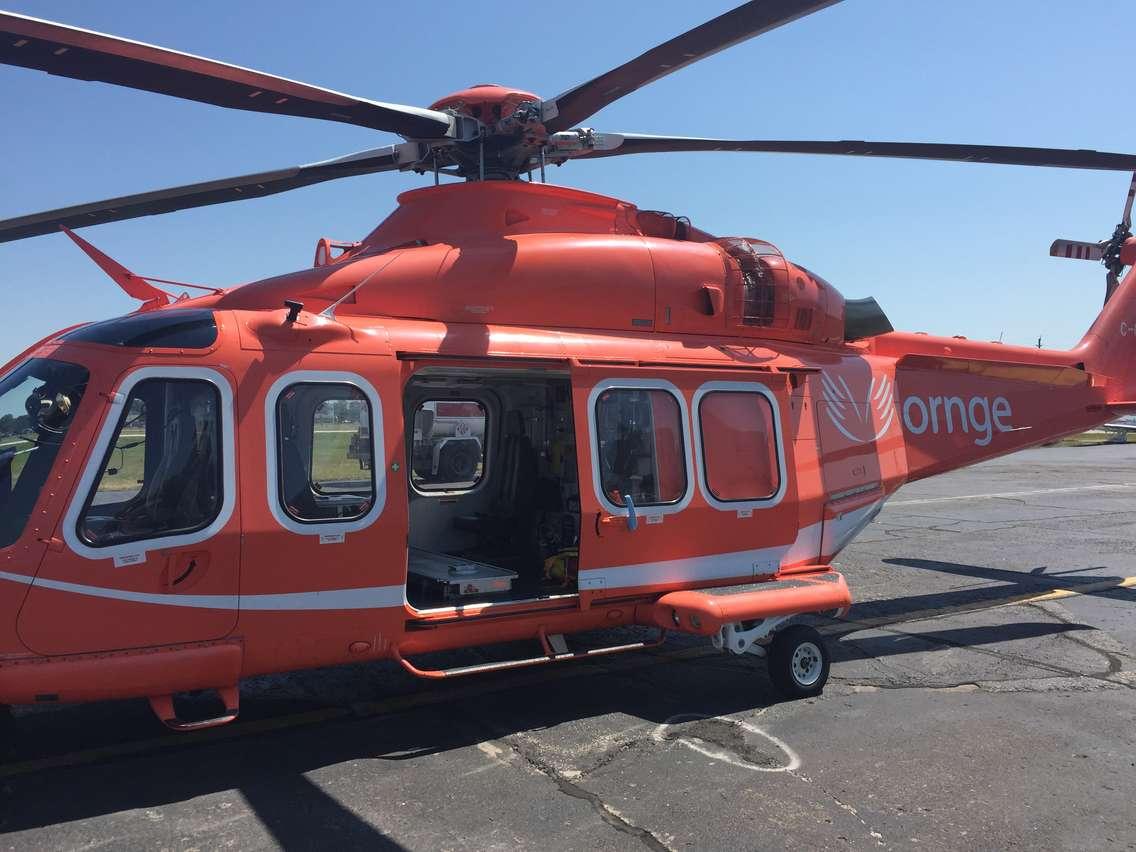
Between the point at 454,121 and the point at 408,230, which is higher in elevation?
the point at 454,121

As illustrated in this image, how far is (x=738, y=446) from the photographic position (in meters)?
6.82

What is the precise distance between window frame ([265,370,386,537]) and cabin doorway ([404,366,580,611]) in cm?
143

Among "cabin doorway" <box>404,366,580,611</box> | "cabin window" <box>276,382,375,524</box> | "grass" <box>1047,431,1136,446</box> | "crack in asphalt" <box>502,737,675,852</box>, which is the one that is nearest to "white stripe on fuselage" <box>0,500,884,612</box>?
"cabin window" <box>276,382,375,524</box>

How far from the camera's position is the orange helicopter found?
4.57 m

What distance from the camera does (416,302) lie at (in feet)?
19.7

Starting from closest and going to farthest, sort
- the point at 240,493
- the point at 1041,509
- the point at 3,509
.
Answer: the point at 3,509 → the point at 240,493 → the point at 1041,509

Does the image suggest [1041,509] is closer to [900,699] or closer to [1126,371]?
[1126,371]

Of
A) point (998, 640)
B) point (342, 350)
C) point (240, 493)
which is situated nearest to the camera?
point (240, 493)

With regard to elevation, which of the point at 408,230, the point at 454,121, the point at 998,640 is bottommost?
the point at 998,640

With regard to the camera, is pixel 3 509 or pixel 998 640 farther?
pixel 998 640

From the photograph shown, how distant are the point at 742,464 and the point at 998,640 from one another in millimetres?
3348

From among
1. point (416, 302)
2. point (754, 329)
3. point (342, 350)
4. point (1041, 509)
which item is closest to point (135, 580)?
point (342, 350)

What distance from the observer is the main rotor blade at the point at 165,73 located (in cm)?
380

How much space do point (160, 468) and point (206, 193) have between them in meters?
2.64
